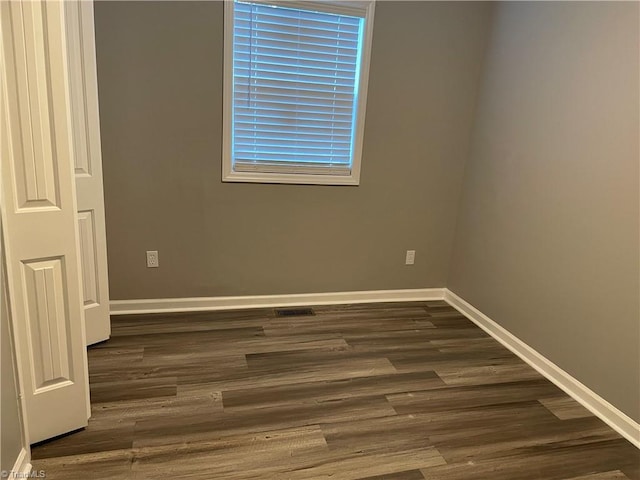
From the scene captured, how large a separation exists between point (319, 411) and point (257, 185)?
160 cm

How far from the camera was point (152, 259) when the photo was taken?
9.97 ft

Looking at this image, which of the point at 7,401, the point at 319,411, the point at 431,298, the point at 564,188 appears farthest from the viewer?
the point at 431,298

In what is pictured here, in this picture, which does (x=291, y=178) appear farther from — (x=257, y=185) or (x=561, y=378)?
(x=561, y=378)

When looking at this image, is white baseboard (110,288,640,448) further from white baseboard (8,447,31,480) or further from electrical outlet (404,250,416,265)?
white baseboard (8,447,31,480)

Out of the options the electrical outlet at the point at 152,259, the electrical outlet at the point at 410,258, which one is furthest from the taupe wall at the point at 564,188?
the electrical outlet at the point at 152,259

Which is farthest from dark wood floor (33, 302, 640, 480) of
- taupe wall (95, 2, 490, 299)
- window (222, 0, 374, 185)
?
window (222, 0, 374, 185)

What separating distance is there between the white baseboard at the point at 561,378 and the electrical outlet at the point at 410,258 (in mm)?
499

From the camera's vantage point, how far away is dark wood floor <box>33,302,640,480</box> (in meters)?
1.81

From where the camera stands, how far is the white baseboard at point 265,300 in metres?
3.09

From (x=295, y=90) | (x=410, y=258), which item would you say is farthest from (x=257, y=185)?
(x=410, y=258)

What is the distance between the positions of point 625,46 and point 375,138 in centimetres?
154

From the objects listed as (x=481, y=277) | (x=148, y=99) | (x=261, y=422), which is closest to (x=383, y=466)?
(x=261, y=422)

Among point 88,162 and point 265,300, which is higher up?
point 88,162

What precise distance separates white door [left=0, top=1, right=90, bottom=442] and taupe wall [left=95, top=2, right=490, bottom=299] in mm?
1195
